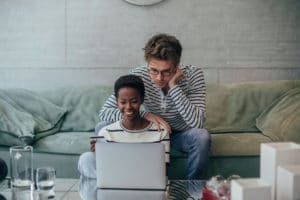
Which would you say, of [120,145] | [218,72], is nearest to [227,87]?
[218,72]

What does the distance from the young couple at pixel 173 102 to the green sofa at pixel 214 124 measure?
0.53 feet

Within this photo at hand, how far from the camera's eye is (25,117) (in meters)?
2.51

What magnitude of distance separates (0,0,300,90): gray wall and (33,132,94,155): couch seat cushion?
2.24ft

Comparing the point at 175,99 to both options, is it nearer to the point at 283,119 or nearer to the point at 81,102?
the point at 283,119

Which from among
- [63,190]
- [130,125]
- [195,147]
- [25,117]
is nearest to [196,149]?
[195,147]

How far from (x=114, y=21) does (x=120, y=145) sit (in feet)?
5.49

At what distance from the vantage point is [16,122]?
2426 millimetres

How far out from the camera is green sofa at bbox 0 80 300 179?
7.39ft

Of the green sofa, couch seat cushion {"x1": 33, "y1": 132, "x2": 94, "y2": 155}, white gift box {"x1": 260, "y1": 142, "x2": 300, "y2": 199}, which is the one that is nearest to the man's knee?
the green sofa

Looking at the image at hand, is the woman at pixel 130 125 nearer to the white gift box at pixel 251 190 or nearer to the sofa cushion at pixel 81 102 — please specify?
the white gift box at pixel 251 190

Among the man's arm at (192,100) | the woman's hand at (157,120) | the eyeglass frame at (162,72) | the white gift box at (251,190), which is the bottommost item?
the white gift box at (251,190)

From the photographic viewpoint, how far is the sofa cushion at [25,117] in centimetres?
237

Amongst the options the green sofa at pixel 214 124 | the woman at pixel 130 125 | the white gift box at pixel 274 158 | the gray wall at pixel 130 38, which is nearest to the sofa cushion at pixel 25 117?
the green sofa at pixel 214 124

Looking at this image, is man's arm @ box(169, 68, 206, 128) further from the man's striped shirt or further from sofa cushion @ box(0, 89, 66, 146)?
sofa cushion @ box(0, 89, 66, 146)
